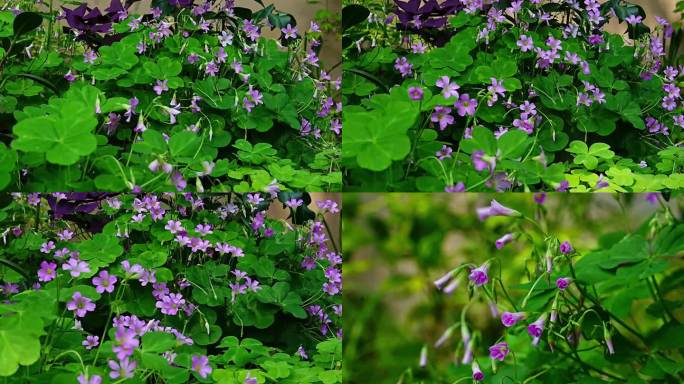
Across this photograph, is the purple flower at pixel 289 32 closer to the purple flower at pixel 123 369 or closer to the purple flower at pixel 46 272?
the purple flower at pixel 46 272

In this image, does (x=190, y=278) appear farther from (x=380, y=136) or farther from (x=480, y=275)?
(x=480, y=275)

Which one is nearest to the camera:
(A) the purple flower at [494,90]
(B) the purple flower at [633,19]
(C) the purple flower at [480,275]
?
(C) the purple flower at [480,275]

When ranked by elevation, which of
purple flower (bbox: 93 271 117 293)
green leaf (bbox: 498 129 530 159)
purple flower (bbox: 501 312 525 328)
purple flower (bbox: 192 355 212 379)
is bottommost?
purple flower (bbox: 192 355 212 379)

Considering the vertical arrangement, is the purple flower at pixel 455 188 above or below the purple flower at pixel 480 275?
above

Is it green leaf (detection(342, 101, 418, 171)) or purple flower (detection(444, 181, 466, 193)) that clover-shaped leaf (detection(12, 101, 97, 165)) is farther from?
purple flower (detection(444, 181, 466, 193))

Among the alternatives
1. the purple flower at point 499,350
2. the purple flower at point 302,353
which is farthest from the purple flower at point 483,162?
the purple flower at point 302,353

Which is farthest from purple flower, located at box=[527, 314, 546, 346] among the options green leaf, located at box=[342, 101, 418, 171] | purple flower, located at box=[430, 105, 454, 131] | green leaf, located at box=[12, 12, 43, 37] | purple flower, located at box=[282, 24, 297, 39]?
green leaf, located at box=[12, 12, 43, 37]

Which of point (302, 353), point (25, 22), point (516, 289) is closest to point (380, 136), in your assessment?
point (516, 289)
